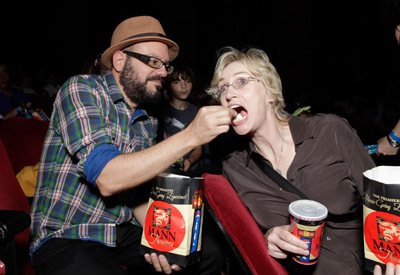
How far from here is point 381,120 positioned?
7.61m

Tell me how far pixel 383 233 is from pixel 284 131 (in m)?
0.98

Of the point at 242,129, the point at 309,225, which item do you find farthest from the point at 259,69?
the point at 309,225

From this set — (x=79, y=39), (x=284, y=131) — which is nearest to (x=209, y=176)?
(x=284, y=131)

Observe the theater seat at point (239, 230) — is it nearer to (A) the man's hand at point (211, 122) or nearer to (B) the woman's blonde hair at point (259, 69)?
(A) the man's hand at point (211, 122)

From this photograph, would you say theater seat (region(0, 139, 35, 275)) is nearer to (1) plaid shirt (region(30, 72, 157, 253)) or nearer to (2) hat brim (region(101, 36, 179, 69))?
(1) plaid shirt (region(30, 72, 157, 253))

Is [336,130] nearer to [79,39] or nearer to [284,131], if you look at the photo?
[284,131]

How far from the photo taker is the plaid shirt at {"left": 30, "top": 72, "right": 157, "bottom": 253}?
70.1 inches

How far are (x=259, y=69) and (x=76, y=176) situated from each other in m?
1.35

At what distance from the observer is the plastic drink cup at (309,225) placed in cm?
117

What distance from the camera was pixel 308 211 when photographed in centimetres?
121

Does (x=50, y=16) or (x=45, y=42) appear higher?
(x=50, y=16)

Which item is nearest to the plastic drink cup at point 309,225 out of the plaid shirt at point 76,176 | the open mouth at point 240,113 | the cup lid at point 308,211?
the cup lid at point 308,211

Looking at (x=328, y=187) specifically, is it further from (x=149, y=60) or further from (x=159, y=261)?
(x=149, y=60)

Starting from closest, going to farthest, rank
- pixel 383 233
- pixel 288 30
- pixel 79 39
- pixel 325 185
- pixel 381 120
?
pixel 383 233 < pixel 325 185 < pixel 381 120 < pixel 288 30 < pixel 79 39
